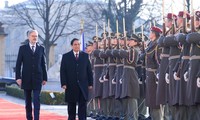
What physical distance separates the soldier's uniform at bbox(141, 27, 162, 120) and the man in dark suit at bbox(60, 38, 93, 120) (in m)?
1.30

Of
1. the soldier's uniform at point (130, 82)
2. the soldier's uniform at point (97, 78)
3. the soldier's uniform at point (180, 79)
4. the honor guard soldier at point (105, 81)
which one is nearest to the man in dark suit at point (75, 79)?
the soldier's uniform at point (130, 82)

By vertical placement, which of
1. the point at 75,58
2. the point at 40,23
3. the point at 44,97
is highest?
the point at 40,23

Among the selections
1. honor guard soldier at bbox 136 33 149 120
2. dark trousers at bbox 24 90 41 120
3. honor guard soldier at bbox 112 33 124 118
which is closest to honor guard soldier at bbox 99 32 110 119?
honor guard soldier at bbox 112 33 124 118

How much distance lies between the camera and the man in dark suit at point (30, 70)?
1159 centimetres

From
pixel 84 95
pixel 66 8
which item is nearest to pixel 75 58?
pixel 84 95

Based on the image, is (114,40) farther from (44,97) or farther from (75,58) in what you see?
(44,97)

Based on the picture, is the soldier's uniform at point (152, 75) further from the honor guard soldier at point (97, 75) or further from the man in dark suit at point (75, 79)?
→ the honor guard soldier at point (97, 75)

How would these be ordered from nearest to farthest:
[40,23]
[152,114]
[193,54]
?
[193,54]
[152,114]
[40,23]

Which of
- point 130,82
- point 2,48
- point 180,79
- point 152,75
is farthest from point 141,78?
point 2,48

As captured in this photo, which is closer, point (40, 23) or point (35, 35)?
point (35, 35)

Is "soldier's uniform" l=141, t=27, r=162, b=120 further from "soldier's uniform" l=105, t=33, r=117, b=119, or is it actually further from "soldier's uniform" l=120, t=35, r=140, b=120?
"soldier's uniform" l=105, t=33, r=117, b=119

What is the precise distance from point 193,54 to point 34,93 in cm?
391

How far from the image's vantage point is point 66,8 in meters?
49.2

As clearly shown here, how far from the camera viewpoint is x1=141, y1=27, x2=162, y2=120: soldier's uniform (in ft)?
35.3
